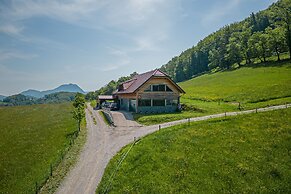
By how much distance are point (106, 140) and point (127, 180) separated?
1084cm

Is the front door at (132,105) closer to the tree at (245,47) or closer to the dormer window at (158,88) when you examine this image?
the dormer window at (158,88)

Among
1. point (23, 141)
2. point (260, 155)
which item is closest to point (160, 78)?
point (23, 141)

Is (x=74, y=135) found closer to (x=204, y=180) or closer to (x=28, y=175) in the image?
(x=28, y=175)

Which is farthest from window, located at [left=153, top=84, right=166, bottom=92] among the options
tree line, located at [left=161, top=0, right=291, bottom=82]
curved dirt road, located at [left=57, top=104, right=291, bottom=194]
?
tree line, located at [left=161, top=0, right=291, bottom=82]

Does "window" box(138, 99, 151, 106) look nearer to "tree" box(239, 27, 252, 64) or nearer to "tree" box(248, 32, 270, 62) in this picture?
"tree" box(248, 32, 270, 62)

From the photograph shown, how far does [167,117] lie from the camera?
116ft

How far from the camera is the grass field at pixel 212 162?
49.3 ft

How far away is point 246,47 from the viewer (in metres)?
96.1

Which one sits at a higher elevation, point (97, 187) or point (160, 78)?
point (160, 78)

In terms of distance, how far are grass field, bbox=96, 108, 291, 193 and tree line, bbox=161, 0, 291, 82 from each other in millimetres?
71136

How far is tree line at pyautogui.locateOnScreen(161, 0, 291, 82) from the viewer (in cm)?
8271

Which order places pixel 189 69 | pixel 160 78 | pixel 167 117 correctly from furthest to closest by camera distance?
pixel 189 69
pixel 160 78
pixel 167 117

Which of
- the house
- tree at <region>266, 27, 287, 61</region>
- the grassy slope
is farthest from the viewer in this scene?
tree at <region>266, 27, 287, 61</region>

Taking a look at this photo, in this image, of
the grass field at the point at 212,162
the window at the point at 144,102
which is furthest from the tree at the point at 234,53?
the grass field at the point at 212,162
